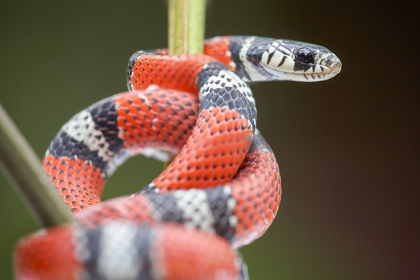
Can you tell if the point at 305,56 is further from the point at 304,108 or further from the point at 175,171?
the point at 304,108

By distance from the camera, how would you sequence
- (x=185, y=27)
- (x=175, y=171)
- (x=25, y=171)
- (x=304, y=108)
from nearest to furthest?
(x=25, y=171), (x=175, y=171), (x=185, y=27), (x=304, y=108)

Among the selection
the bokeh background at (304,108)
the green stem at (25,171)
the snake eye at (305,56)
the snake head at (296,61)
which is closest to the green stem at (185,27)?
the snake head at (296,61)

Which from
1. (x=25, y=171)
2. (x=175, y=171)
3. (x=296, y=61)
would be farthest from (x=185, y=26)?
(x=25, y=171)

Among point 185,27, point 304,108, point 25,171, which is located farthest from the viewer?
point 304,108

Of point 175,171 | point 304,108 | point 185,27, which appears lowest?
point 304,108

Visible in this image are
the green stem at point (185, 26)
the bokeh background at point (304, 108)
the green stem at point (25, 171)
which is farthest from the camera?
the bokeh background at point (304, 108)

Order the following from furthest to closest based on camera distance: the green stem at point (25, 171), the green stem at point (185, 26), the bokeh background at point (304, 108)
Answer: the bokeh background at point (304, 108) → the green stem at point (185, 26) → the green stem at point (25, 171)

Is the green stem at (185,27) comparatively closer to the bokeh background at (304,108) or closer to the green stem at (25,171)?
the green stem at (25,171)

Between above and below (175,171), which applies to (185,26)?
above

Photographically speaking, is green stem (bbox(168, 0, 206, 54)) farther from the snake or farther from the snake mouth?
the snake mouth
